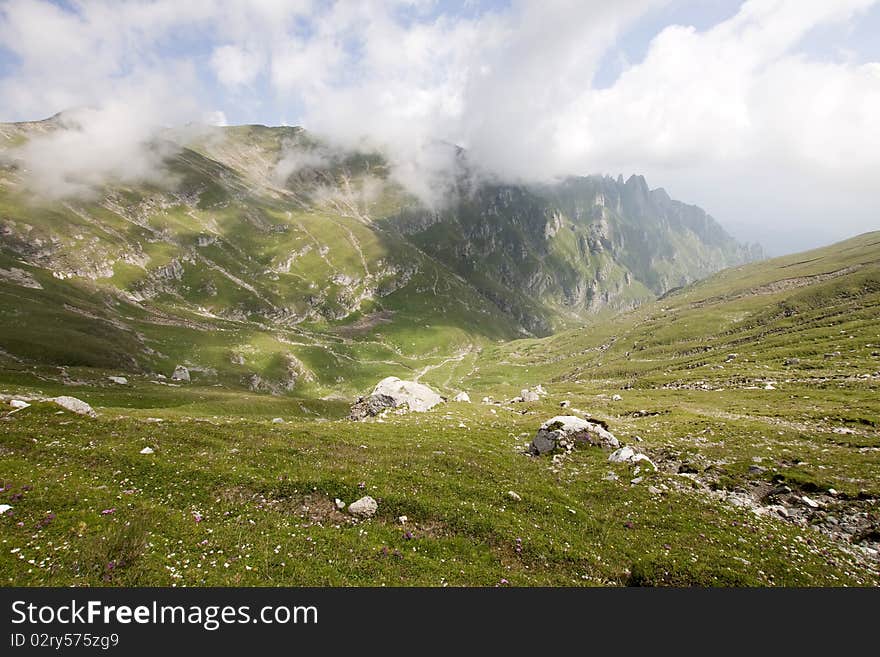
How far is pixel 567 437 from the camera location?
105 ft

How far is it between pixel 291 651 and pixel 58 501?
12.9 m

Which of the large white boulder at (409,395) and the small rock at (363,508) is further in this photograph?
the large white boulder at (409,395)

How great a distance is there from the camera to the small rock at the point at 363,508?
60.4 feet

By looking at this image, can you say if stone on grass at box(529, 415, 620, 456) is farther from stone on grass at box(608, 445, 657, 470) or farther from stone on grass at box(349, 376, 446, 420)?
stone on grass at box(349, 376, 446, 420)

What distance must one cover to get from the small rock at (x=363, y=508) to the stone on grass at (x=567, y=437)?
17.5 metres

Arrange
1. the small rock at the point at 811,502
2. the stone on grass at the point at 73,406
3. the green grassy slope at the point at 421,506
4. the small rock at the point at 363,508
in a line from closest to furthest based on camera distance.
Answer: the green grassy slope at the point at 421,506
the small rock at the point at 363,508
the small rock at the point at 811,502
the stone on grass at the point at 73,406

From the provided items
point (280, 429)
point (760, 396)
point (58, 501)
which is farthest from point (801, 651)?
point (760, 396)

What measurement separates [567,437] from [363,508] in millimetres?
20180

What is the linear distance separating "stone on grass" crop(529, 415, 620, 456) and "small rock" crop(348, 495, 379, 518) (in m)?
17.5

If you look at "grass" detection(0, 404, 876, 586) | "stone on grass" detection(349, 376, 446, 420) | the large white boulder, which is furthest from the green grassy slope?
"stone on grass" detection(349, 376, 446, 420)

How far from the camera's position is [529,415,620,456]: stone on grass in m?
31.7

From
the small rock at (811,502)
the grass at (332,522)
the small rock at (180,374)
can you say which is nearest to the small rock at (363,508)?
the grass at (332,522)

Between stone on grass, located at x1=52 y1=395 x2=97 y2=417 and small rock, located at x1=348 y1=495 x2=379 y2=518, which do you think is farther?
stone on grass, located at x1=52 y1=395 x2=97 y2=417

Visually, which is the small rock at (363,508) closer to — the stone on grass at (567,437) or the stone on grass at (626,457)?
the stone on grass at (567,437)
